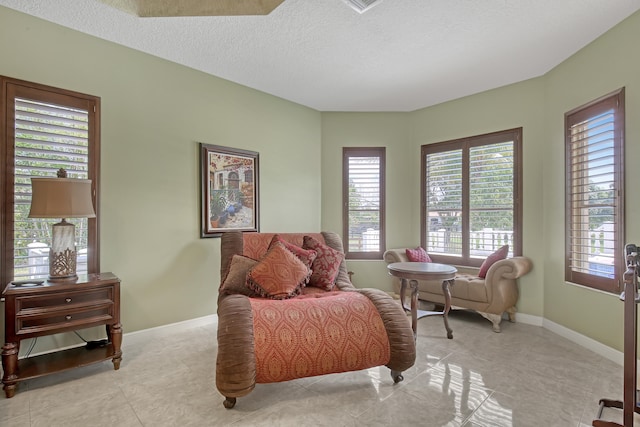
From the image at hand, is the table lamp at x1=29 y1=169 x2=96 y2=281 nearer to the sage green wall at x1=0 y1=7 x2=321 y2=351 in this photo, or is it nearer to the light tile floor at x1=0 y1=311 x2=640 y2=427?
the sage green wall at x1=0 y1=7 x2=321 y2=351

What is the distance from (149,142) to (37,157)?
0.86 metres

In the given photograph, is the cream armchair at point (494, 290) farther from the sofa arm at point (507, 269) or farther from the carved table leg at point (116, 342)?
the carved table leg at point (116, 342)

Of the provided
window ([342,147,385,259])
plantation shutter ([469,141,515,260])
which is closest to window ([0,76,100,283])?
window ([342,147,385,259])

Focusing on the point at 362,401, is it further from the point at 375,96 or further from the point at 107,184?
the point at 375,96

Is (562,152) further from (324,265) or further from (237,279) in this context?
(237,279)

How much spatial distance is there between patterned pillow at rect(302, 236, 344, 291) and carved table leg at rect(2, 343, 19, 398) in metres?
2.12

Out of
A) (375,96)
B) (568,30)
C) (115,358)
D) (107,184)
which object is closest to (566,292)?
(568,30)

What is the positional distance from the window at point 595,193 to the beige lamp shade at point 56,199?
426cm

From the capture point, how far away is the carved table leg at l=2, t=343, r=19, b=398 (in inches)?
80.8

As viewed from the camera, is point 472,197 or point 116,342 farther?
point 472,197

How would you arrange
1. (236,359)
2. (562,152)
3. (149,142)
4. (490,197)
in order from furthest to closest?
1. (490,197)
2. (562,152)
3. (149,142)
4. (236,359)

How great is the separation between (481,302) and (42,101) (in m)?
4.53

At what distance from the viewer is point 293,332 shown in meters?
2.00

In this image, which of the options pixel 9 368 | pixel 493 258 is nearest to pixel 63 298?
pixel 9 368
